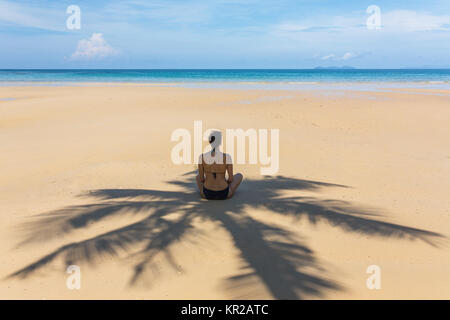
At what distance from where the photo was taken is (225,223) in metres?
4.99

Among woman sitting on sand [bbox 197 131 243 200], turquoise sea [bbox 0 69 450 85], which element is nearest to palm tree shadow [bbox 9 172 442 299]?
woman sitting on sand [bbox 197 131 243 200]

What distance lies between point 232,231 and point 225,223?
26 cm

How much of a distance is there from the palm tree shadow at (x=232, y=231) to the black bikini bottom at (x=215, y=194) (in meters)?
0.10

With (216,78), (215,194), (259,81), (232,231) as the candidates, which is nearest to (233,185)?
(215,194)

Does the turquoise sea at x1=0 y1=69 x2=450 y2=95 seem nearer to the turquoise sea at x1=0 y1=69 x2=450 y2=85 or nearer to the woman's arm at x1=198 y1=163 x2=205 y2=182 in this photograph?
the turquoise sea at x1=0 y1=69 x2=450 y2=85

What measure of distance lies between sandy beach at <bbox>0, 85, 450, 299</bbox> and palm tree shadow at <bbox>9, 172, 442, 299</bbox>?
0.07 feet

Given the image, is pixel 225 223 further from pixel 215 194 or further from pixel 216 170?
pixel 216 170

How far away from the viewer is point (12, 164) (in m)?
8.52

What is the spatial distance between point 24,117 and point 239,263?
14611 mm

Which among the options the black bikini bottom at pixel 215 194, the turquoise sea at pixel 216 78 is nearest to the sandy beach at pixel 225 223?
the black bikini bottom at pixel 215 194

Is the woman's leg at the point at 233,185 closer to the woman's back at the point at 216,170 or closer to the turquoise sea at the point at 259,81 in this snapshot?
the woman's back at the point at 216,170

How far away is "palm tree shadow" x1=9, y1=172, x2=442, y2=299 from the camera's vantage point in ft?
12.1

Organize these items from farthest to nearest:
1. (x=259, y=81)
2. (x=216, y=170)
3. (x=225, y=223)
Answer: (x=259, y=81), (x=216, y=170), (x=225, y=223)

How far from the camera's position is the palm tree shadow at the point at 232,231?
3.69 meters
